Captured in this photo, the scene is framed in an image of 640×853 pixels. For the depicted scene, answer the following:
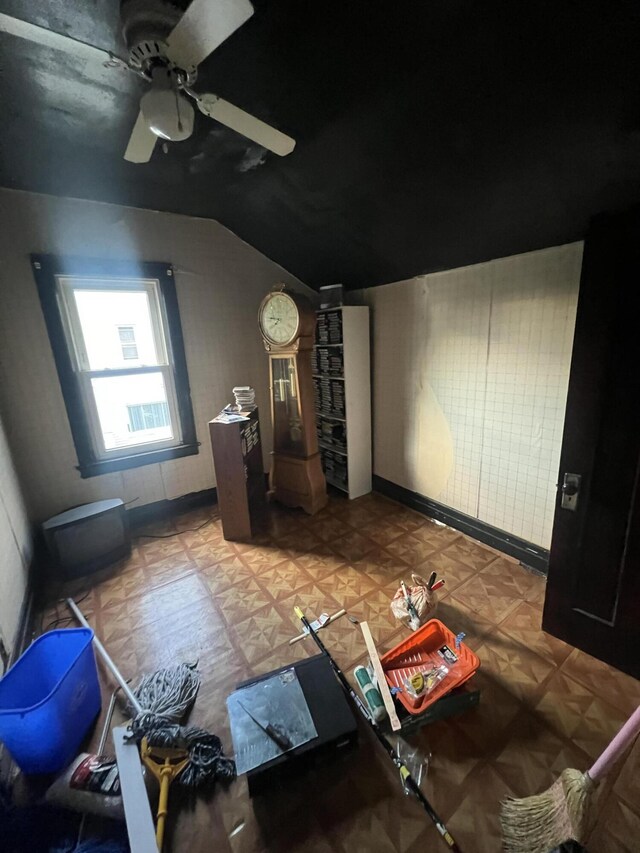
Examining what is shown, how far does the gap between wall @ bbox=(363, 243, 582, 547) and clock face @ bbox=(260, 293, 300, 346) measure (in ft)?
2.66

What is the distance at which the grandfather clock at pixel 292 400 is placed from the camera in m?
2.44

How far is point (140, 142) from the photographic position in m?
1.29

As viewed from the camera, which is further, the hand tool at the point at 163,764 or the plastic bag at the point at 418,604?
the plastic bag at the point at 418,604

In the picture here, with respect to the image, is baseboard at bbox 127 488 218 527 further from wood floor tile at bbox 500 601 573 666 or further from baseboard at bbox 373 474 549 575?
wood floor tile at bbox 500 601 573 666

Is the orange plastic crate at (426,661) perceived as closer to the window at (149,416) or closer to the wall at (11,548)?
the wall at (11,548)

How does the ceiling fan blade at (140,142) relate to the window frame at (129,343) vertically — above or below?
above

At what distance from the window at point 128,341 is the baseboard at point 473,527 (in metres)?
2.32

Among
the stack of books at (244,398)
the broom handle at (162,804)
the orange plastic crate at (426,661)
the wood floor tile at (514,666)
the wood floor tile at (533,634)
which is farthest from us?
the stack of books at (244,398)

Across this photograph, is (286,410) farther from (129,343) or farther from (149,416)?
(129,343)

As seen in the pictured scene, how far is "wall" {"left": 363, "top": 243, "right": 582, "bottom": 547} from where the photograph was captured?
1833 mm

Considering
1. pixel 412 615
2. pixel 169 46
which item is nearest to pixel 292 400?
pixel 412 615

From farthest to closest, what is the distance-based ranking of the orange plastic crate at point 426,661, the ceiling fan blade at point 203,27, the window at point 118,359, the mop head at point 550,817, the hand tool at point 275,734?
1. the window at point 118,359
2. the orange plastic crate at point 426,661
3. the hand tool at point 275,734
4. the mop head at point 550,817
5. the ceiling fan blade at point 203,27

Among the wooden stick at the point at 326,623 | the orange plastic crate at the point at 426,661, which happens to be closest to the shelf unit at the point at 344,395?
the wooden stick at the point at 326,623

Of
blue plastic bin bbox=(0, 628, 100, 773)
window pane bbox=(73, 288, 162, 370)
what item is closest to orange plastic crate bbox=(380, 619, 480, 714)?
blue plastic bin bbox=(0, 628, 100, 773)
